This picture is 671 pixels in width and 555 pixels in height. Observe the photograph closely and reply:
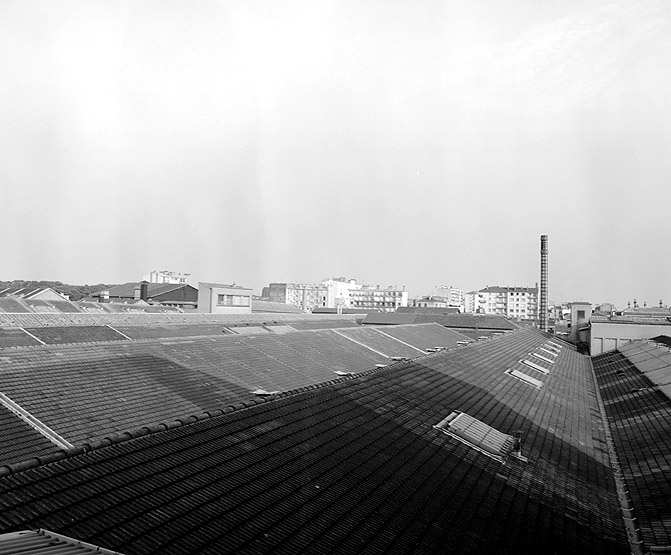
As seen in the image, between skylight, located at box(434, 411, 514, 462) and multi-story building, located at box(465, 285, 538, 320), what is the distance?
114751mm

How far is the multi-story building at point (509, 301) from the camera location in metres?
124

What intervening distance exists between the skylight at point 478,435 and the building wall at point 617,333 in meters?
33.3

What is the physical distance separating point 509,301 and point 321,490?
128618 mm

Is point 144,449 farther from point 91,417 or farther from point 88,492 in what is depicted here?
point 91,417

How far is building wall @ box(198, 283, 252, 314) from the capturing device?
174 ft

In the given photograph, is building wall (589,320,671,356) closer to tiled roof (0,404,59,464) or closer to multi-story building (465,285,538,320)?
tiled roof (0,404,59,464)

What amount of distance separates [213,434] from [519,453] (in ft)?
18.4

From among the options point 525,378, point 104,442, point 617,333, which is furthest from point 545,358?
point 104,442

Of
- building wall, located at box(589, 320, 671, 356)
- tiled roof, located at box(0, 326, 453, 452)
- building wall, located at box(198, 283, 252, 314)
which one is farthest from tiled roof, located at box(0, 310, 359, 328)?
building wall, located at box(589, 320, 671, 356)

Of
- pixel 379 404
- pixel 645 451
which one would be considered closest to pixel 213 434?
pixel 379 404

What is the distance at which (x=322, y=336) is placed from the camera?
2944 centimetres

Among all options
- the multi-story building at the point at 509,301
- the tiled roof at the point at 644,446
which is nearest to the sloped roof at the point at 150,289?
the tiled roof at the point at 644,446

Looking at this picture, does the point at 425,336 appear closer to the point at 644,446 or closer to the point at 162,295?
the point at 644,446

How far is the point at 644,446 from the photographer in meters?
11.7
